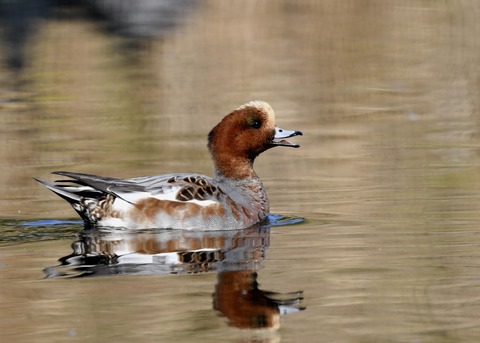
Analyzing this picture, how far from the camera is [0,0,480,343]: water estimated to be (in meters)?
6.39

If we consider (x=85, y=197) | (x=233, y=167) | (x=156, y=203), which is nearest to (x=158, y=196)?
(x=156, y=203)

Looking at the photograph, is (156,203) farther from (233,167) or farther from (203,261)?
(203,261)

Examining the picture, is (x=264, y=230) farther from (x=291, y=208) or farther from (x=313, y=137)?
(x=313, y=137)

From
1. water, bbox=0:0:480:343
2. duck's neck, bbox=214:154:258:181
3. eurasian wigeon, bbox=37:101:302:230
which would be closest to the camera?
water, bbox=0:0:480:343

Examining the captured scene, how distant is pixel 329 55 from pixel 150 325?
1477 centimetres

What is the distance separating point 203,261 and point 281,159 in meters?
4.36

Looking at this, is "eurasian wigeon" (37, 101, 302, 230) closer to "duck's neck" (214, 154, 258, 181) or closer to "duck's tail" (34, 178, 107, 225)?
"duck's tail" (34, 178, 107, 225)

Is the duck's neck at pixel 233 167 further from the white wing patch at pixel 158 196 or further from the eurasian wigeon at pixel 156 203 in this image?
the white wing patch at pixel 158 196

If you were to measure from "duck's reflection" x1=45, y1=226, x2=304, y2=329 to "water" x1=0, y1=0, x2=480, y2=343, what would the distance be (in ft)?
0.11

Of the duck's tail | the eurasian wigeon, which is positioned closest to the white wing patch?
the eurasian wigeon

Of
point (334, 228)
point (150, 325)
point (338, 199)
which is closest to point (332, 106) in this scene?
point (338, 199)

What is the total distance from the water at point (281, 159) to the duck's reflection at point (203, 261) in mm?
34

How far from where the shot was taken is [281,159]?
472 inches

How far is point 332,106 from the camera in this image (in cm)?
1573
